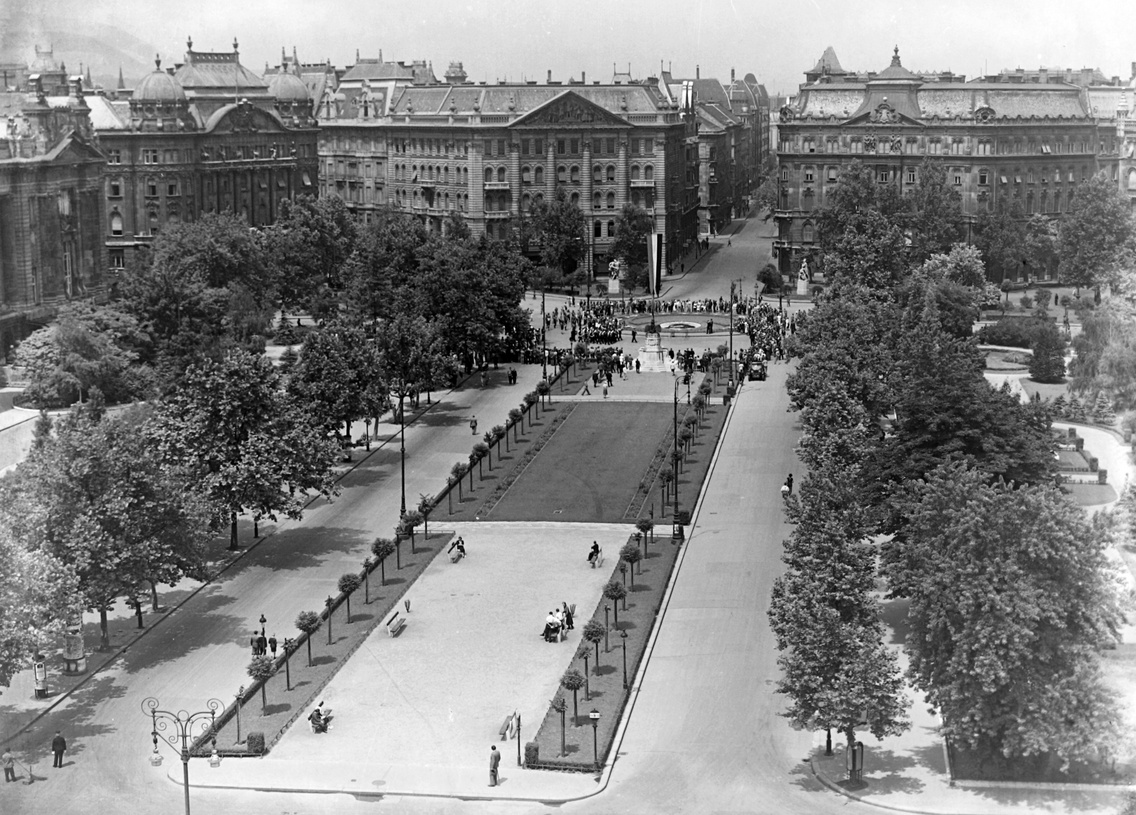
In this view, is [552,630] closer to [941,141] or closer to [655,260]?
[655,260]

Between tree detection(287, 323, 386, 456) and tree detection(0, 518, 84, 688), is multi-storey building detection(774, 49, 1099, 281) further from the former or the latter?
tree detection(0, 518, 84, 688)

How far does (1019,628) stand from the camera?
49000 mm

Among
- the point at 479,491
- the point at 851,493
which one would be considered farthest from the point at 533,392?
the point at 851,493

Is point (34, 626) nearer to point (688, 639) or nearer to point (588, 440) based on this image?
point (688, 639)

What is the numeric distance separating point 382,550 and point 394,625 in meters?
8.01

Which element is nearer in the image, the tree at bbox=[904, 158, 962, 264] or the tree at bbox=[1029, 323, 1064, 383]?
the tree at bbox=[1029, 323, 1064, 383]

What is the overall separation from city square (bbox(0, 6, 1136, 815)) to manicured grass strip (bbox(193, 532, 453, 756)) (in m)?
0.26

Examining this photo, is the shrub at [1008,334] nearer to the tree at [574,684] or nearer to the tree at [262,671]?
the tree at [574,684]

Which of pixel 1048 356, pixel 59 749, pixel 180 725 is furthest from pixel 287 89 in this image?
pixel 59 749

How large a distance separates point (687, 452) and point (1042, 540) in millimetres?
44760

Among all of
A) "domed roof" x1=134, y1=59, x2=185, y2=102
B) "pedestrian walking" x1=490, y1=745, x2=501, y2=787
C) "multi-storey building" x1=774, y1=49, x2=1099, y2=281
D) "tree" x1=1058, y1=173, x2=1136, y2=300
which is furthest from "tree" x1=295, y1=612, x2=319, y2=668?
"domed roof" x1=134, y1=59, x2=185, y2=102

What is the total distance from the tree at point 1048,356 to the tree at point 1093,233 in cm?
2770

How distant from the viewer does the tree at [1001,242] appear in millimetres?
147625

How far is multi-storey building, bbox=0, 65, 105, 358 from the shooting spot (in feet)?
398
